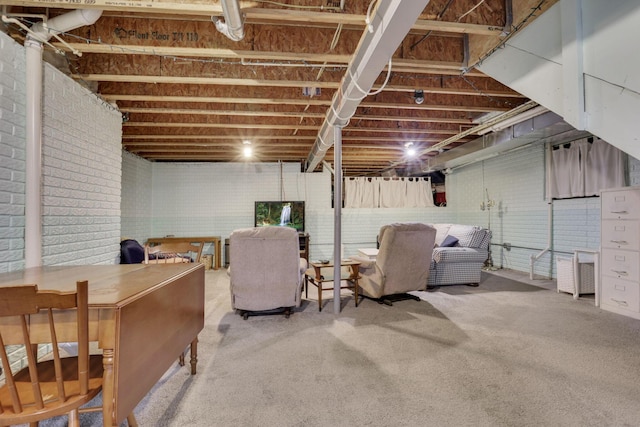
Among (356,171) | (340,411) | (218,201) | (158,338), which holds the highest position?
(356,171)

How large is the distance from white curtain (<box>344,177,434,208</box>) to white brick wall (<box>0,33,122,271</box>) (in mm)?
4909

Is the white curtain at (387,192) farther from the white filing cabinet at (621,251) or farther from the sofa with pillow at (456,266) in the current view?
the white filing cabinet at (621,251)

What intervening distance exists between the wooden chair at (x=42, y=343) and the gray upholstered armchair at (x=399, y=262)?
2.76 m

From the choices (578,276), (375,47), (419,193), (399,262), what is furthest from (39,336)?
(419,193)

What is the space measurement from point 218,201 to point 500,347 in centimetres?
577

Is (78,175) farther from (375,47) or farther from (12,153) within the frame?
(375,47)

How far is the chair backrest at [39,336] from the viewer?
967 millimetres

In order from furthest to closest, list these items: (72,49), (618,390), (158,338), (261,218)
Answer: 1. (261,218)
2. (72,49)
3. (618,390)
4. (158,338)

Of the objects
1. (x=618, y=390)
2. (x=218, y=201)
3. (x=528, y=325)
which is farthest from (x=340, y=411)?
(x=218, y=201)

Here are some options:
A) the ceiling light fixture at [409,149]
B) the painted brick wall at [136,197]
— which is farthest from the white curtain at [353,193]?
the painted brick wall at [136,197]

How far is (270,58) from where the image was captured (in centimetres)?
245

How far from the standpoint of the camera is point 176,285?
1.69m

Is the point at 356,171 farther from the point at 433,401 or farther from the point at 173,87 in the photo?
the point at 433,401

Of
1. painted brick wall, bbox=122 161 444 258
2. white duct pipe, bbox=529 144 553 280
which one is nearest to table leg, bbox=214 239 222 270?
painted brick wall, bbox=122 161 444 258
